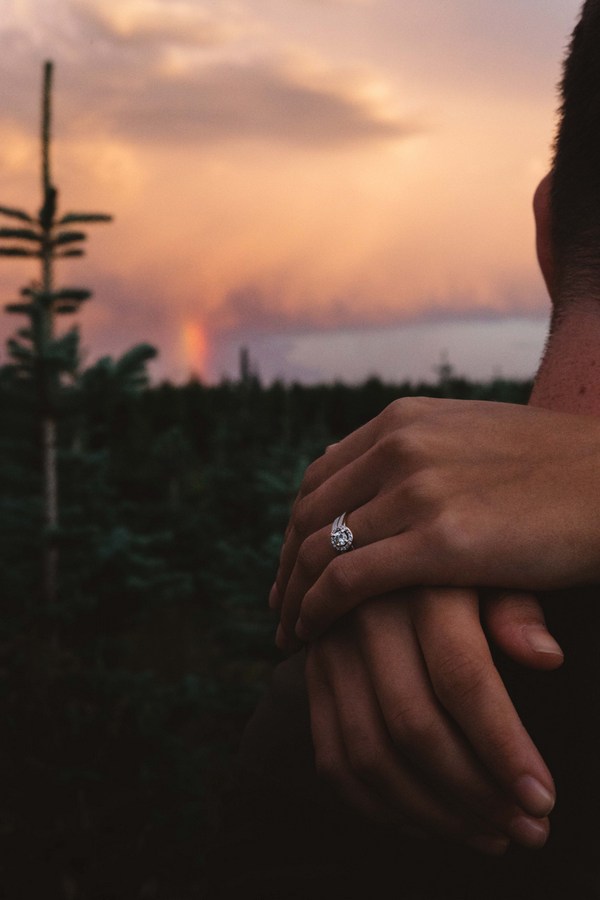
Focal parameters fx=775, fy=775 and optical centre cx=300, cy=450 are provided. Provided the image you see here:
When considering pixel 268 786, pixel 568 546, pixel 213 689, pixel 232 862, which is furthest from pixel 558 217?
pixel 213 689

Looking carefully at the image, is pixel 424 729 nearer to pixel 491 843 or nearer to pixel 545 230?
pixel 491 843

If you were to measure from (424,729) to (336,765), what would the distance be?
179mm

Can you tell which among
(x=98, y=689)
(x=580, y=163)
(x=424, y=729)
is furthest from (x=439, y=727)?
(x=98, y=689)

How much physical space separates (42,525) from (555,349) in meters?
6.74

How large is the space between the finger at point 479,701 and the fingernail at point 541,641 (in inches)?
2.1

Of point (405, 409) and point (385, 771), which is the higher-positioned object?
point (405, 409)

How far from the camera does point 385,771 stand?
1.02m

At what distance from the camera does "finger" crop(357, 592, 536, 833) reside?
945mm

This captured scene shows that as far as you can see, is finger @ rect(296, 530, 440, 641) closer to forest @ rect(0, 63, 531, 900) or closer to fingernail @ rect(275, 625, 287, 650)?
fingernail @ rect(275, 625, 287, 650)

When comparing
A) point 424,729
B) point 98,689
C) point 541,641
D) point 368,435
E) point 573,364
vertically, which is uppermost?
point 573,364

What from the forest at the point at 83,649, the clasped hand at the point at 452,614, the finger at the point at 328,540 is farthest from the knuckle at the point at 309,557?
the forest at the point at 83,649

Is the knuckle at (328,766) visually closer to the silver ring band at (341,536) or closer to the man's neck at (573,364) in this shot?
the silver ring band at (341,536)

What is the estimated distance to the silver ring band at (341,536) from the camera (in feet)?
3.89

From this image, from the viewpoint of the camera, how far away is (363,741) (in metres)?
1.03
